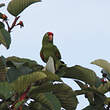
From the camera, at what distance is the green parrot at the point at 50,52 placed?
9.46 ft

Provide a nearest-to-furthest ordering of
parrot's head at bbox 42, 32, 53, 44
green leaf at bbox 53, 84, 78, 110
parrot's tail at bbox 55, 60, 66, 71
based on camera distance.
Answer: green leaf at bbox 53, 84, 78, 110 → parrot's tail at bbox 55, 60, 66, 71 → parrot's head at bbox 42, 32, 53, 44

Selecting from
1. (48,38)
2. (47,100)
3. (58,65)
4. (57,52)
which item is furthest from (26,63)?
(48,38)

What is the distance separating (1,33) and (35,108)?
0.65 m

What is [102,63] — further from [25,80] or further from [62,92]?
[25,80]

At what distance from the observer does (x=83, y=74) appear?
2643 millimetres

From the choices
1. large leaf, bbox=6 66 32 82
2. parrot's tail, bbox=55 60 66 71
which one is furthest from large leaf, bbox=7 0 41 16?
large leaf, bbox=6 66 32 82

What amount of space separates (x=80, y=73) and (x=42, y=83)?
31 cm

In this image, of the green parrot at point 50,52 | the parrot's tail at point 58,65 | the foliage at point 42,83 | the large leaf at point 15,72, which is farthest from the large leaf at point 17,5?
the large leaf at point 15,72

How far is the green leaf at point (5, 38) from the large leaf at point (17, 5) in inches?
10.3

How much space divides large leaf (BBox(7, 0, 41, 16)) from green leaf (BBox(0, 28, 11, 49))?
0.26 meters

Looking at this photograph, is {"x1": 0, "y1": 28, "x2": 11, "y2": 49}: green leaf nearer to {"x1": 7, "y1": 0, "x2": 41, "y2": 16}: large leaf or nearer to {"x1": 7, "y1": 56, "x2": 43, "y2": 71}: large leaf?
{"x1": 7, "y1": 56, "x2": 43, "y2": 71}: large leaf

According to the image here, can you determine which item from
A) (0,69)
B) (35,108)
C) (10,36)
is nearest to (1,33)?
(10,36)

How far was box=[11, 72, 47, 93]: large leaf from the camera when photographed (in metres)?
2.21

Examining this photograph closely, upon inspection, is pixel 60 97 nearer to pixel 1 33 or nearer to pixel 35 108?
pixel 35 108
